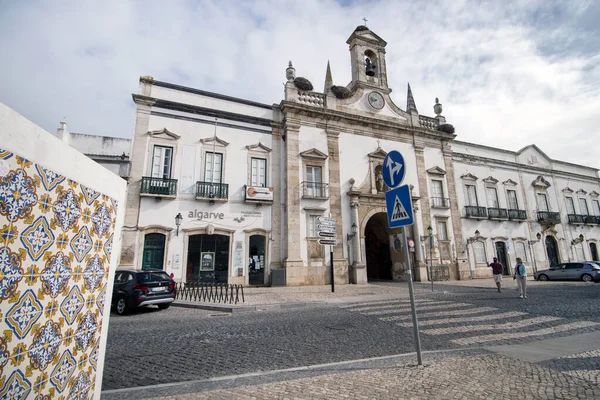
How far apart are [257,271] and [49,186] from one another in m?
14.8

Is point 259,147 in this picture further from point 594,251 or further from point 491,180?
point 594,251

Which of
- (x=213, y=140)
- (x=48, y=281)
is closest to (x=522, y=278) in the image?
(x=48, y=281)

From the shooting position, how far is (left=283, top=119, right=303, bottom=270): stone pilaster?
16219 millimetres

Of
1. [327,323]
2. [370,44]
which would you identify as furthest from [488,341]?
[370,44]

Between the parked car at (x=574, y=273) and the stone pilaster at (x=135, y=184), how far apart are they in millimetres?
25011

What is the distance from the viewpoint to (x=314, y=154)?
59.5ft

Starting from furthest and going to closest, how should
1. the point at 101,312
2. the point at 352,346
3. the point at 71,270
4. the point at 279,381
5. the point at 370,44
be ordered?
the point at 370,44, the point at 352,346, the point at 279,381, the point at 101,312, the point at 71,270

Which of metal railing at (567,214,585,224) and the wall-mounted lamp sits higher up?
metal railing at (567,214,585,224)

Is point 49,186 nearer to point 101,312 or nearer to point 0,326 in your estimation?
point 0,326

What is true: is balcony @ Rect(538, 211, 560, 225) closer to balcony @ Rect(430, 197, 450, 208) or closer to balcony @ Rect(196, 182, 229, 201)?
balcony @ Rect(430, 197, 450, 208)

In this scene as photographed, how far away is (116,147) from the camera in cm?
2023

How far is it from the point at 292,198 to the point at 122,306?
9.76 metres

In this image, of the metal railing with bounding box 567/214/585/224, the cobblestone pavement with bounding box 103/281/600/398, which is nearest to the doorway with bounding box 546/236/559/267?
the metal railing with bounding box 567/214/585/224

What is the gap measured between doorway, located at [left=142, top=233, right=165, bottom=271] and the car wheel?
4944 millimetres
